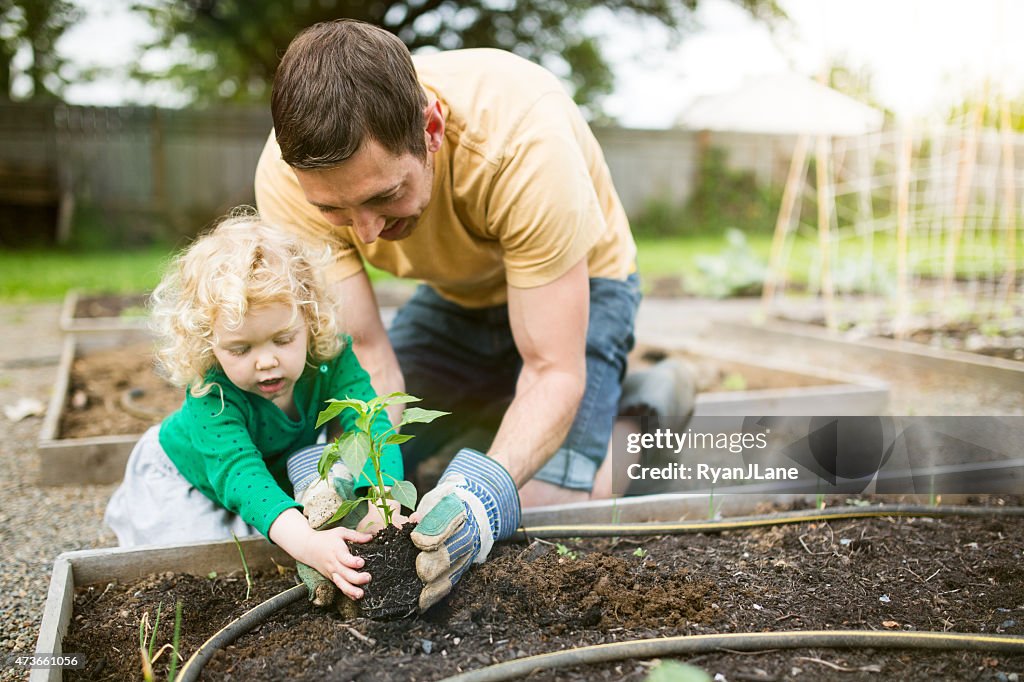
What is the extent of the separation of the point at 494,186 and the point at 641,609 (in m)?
1.08

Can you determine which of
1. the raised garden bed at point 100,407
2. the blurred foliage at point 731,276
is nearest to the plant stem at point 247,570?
the raised garden bed at point 100,407

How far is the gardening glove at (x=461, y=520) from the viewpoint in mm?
1492

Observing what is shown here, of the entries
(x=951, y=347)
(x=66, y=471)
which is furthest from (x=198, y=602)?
(x=951, y=347)

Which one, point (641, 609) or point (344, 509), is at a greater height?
point (344, 509)

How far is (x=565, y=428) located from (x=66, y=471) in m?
1.77

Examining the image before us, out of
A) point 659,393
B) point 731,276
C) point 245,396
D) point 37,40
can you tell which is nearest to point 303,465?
point 245,396

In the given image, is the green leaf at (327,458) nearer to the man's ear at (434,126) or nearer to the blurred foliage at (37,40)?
the man's ear at (434,126)

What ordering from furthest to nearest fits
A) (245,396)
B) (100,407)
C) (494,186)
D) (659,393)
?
(100,407) → (659,393) → (494,186) → (245,396)

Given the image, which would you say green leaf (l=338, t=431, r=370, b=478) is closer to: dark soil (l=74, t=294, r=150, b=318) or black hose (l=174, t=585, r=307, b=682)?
black hose (l=174, t=585, r=307, b=682)

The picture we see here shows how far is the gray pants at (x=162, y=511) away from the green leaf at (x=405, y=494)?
0.66 meters

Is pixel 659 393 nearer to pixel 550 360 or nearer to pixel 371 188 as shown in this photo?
pixel 550 360

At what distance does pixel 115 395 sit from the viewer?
3516 mm

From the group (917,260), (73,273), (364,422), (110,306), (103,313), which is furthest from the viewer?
(73,273)

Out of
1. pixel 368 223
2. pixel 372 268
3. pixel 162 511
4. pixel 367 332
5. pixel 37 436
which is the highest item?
pixel 368 223
